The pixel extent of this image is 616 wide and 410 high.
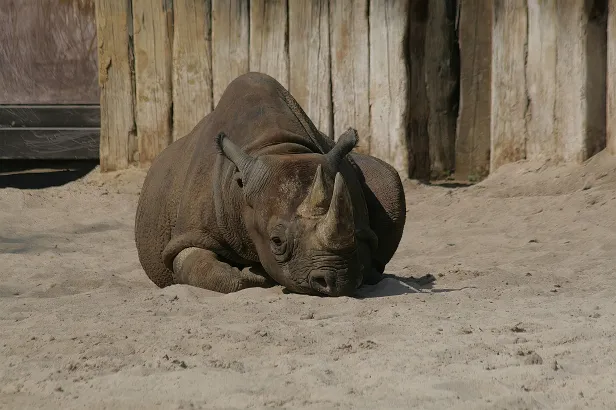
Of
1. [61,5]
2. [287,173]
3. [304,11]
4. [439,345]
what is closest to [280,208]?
[287,173]

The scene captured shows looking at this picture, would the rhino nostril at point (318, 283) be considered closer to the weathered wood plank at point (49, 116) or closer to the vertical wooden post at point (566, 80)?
the vertical wooden post at point (566, 80)

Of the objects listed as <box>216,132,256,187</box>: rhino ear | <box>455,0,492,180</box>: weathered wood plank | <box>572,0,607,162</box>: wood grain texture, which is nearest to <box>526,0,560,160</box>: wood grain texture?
<box>572,0,607,162</box>: wood grain texture

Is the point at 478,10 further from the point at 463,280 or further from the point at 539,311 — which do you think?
the point at 539,311

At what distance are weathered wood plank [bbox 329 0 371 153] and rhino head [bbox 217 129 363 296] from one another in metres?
4.02

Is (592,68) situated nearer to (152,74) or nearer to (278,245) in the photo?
(152,74)

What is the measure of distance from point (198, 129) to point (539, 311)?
2960 millimetres

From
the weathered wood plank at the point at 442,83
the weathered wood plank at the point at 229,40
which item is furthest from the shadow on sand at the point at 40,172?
the weathered wood plank at the point at 442,83

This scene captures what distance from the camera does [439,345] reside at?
184 inches

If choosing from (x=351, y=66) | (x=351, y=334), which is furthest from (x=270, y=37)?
(x=351, y=334)

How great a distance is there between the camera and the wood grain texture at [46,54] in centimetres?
1181

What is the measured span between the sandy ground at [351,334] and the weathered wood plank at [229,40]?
2.81 meters

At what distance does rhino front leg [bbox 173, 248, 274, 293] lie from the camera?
643cm

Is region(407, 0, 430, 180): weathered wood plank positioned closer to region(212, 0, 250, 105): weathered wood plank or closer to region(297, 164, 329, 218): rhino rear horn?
region(212, 0, 250, 105): weathered wood plank

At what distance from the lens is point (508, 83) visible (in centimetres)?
998
